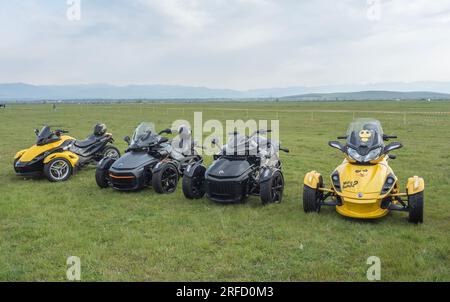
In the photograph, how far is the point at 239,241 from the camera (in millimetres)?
6172

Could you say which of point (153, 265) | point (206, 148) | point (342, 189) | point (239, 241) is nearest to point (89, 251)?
point (153, 265)

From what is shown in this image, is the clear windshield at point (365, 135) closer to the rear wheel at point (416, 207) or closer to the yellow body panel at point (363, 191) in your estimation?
the yellow body panel at point (363, 191)

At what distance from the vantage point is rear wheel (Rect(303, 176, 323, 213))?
7345mm

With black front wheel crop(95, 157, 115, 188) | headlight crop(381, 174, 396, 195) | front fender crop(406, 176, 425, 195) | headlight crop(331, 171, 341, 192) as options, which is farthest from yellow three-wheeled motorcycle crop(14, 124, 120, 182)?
front fender crop(406, 176, 425, 195)

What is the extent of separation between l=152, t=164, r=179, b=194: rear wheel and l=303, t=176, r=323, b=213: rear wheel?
327 centimetres

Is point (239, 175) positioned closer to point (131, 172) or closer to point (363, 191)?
point (363, 191)

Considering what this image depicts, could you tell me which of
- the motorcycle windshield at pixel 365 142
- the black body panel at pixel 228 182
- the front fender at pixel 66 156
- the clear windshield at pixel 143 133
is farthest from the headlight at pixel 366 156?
the front fender at pixel 66 156

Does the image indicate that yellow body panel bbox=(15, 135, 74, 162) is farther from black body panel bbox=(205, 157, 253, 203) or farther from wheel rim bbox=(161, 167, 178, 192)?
black body panel bbox=(205, 157, 253, 203)

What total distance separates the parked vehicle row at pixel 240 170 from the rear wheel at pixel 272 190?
2cm

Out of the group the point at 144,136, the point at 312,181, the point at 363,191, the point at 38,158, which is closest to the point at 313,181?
the point at 312,181

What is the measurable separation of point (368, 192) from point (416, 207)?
0.79 m

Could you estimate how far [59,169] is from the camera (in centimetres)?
1076
